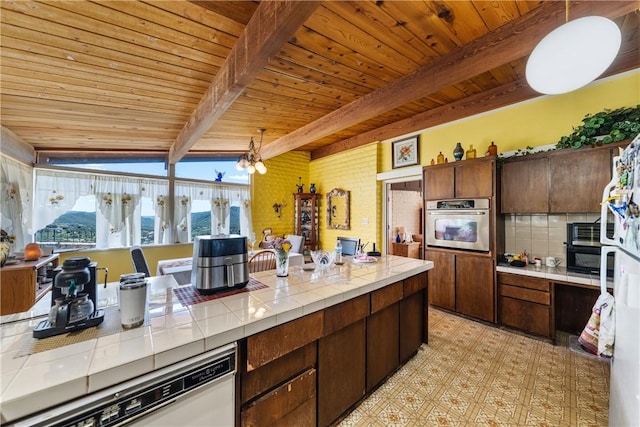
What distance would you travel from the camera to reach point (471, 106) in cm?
364

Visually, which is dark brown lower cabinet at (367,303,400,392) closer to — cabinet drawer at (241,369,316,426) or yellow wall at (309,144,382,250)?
cabinet drawer at (241,369,316,426)

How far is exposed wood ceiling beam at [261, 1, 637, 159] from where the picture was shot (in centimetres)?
186

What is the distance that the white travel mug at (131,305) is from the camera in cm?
112

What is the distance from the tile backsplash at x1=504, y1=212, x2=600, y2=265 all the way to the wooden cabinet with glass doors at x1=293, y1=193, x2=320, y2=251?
382cm

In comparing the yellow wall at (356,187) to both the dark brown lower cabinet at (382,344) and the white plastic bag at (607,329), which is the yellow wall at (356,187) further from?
the white plastic bag at (607,329)

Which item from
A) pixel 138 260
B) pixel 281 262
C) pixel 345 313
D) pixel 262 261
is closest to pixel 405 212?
pixel 262 261

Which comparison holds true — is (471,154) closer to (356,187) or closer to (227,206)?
(356,187)

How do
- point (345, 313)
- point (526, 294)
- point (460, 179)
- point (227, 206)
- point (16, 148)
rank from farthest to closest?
point (227, 206) < point (460, 179) < point (16, 148) < point (526, 294) < point (345, 313)

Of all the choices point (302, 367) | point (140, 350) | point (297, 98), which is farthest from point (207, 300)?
point (297, 98)

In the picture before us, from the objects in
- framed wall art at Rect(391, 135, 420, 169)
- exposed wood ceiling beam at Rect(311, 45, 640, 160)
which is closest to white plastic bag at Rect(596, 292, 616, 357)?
exposed wood ceiling beam at Rect(311, 45, 640, 160)

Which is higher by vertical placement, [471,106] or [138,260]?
[471,106]

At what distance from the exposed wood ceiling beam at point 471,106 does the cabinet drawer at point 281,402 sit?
393cm

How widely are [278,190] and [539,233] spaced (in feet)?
15.9

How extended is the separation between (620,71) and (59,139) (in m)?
6.74
